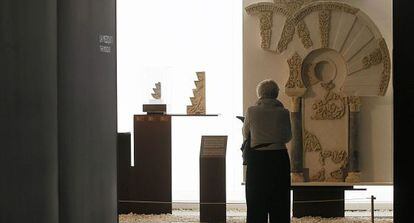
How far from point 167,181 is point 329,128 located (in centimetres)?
200

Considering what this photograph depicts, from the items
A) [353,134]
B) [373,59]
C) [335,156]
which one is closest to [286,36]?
[373,59]

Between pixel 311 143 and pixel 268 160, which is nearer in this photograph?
pixel 268 160

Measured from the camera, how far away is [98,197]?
11.7ft

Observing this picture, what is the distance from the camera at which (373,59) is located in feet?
28.4

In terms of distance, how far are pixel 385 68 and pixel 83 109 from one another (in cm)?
577

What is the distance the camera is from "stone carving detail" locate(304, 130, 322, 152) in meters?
8.79

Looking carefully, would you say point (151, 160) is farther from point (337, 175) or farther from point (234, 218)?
point (337, 175)

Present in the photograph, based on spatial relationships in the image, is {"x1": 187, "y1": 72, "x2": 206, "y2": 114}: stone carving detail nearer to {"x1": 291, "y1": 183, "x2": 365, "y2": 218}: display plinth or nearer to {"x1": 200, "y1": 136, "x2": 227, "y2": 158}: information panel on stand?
{"x1": 200, "y1": 136, "x2": 227, "y2": 158}: information panel on stand

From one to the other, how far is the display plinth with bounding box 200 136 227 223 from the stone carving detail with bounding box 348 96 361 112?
157 centimetres

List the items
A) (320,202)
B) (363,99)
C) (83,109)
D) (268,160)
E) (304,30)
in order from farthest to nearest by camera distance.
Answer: (363,99) → (304,30) → (320,202) → (268,160) → (83,109)

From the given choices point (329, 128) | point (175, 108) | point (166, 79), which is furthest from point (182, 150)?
point (329, 128)
